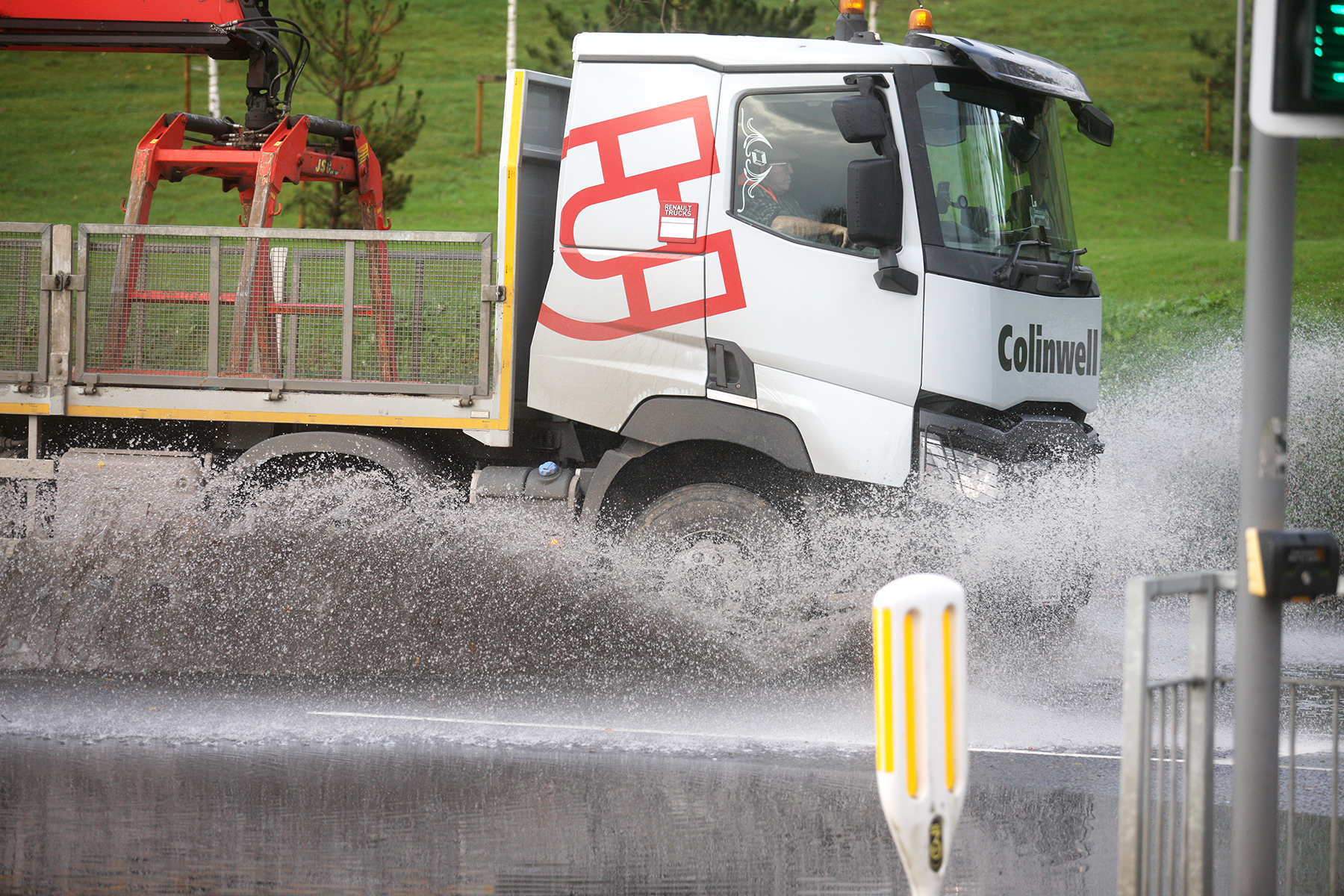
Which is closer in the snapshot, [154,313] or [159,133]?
[154,313]

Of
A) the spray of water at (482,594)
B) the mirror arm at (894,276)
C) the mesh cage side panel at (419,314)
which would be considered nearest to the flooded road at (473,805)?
the spray of water at (482,594)

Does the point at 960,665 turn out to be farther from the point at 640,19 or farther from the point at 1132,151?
the point at 1132,151

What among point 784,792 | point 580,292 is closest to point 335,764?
point 784,792

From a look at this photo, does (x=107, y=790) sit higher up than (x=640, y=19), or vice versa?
(x=640, y=19)

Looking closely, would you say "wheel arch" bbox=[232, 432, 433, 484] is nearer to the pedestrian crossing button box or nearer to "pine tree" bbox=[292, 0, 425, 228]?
the pedestrian crossing button box

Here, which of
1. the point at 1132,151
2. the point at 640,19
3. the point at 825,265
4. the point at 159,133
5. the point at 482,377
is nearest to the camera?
the point at 825,265

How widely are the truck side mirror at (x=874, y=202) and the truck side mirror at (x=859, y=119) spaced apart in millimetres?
123

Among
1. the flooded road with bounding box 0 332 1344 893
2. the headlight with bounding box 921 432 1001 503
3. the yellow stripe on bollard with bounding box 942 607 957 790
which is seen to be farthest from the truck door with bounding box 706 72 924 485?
the yellow stripe on bollard with bounding box 942 607 957 790

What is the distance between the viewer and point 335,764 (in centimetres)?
537

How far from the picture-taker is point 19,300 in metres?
6.90

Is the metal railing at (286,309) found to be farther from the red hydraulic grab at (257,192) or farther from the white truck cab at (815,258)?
the white truck cab at (815,258)

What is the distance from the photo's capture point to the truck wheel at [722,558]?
6293 mm

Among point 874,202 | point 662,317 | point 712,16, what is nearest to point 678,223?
point 662,317

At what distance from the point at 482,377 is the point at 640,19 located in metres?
10.3
